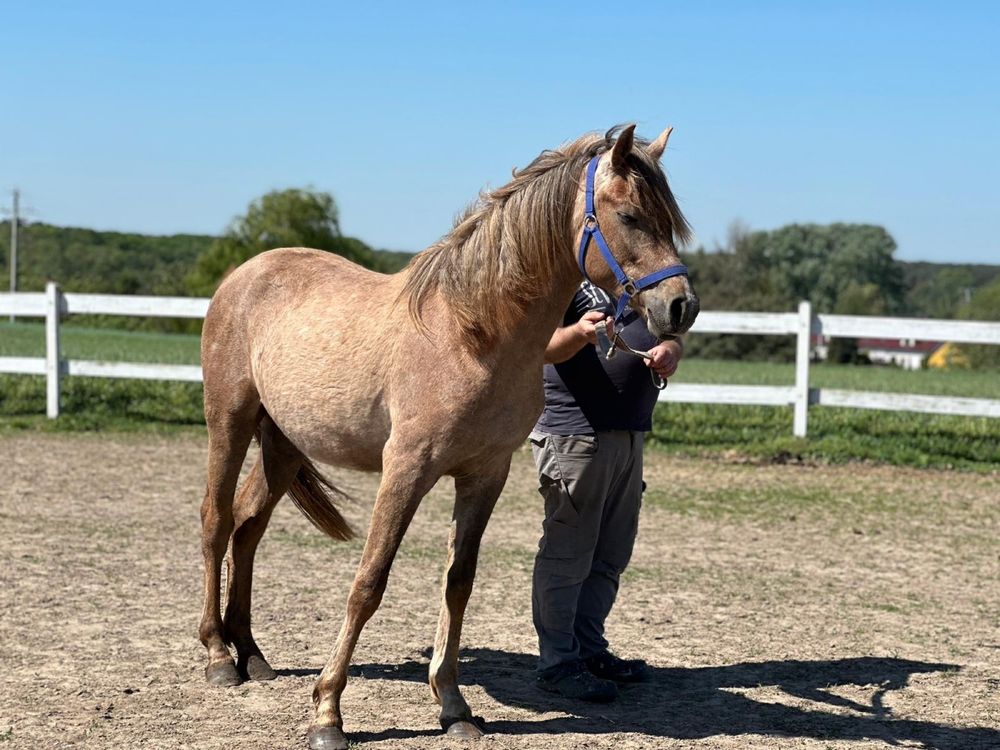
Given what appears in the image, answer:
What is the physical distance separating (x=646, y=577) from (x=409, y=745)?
300cm

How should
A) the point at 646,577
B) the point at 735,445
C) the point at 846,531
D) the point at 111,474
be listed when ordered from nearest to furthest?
the point at 646,577 → the point at 846,531 → the point at 111,474 → the point at 735,445

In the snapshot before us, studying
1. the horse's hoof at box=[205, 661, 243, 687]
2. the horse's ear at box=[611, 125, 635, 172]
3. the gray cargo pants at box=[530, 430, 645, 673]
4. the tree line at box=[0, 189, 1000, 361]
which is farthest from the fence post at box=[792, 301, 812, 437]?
the tree line at box=[0, 189, 1000, 361]

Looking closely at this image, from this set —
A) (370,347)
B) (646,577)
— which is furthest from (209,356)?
(646,577)

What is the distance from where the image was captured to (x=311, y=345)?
13.4 feet

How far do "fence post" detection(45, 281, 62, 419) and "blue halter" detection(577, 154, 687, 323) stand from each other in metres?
10.2

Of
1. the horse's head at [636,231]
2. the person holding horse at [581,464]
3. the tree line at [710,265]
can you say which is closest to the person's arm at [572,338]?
the person holding horse at [581,464]

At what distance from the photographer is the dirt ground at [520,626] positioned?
154 inches

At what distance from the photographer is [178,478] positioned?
9.53m

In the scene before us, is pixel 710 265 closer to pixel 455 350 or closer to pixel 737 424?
pixel 737 424

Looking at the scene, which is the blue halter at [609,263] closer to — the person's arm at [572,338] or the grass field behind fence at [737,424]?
the person's arm at [572,338]

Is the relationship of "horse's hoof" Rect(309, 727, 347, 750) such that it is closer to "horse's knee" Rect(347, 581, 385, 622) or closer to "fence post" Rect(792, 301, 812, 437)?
"horse's knee" Rect(347, 581, 385, 622)

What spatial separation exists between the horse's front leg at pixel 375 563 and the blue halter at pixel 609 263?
84cm

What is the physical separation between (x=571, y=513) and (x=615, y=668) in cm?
71

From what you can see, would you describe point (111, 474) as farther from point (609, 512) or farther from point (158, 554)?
point (609, 512)
